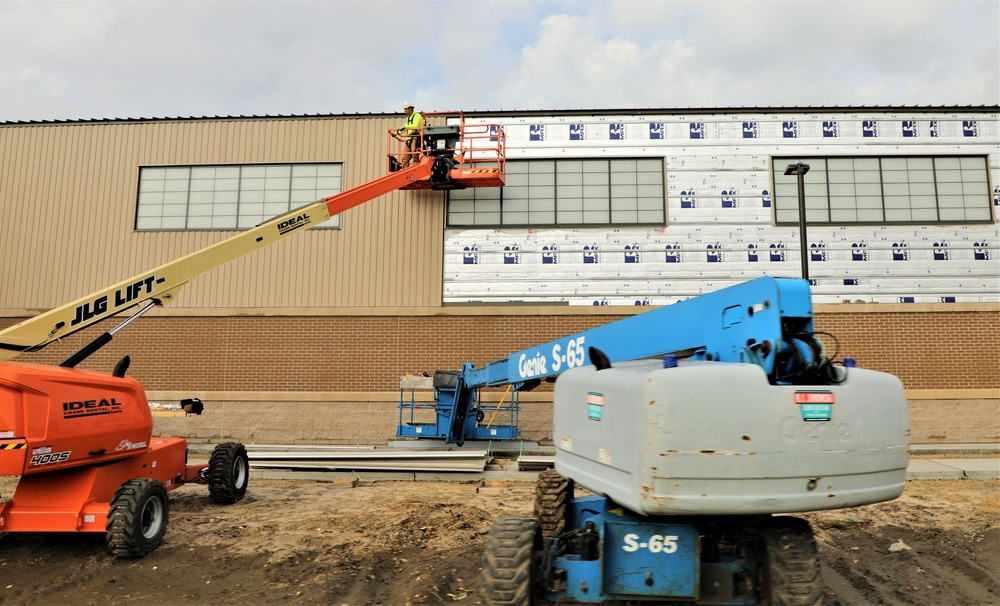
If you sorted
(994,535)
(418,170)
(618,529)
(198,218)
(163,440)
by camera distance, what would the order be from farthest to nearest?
1. (198,218)
2. (418,170)
3. (163,440)
4. (994,535)
5. (618,529)

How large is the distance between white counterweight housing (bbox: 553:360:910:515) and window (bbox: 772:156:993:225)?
51.7 feet

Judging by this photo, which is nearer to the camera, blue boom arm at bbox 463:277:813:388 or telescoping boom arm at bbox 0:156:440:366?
blue boom arm at bbox 463:277:813:388

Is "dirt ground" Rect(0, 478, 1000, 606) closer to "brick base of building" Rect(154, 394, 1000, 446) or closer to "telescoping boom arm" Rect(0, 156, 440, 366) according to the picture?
"telescoping boom arm" Rect(0, 156, 440, 366)

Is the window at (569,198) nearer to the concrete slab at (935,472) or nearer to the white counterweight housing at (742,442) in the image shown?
the concrete slab at (935,472)

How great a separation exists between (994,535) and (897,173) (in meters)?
13.2

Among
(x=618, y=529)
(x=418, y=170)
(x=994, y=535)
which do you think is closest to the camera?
(x=618, y=529)

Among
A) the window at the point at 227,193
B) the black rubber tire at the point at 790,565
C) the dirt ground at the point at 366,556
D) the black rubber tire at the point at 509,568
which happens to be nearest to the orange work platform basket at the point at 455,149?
the window at the point at 227,193

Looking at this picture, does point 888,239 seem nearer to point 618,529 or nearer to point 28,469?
point 618,529

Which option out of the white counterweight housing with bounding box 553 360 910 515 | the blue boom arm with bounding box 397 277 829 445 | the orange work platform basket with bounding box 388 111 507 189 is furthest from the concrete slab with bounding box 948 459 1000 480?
the orange work platform basket with bounding box 388 111 507 189

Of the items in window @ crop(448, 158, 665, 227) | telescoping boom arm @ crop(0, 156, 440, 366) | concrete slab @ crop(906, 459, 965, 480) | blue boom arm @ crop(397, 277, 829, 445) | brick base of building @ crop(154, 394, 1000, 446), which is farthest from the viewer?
window @ crop(448, 158, 665, 227)

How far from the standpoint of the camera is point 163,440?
30.6ft

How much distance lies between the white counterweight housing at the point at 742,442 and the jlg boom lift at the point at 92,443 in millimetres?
5716

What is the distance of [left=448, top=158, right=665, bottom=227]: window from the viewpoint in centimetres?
1862

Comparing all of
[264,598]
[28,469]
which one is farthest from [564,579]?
[28,469]
